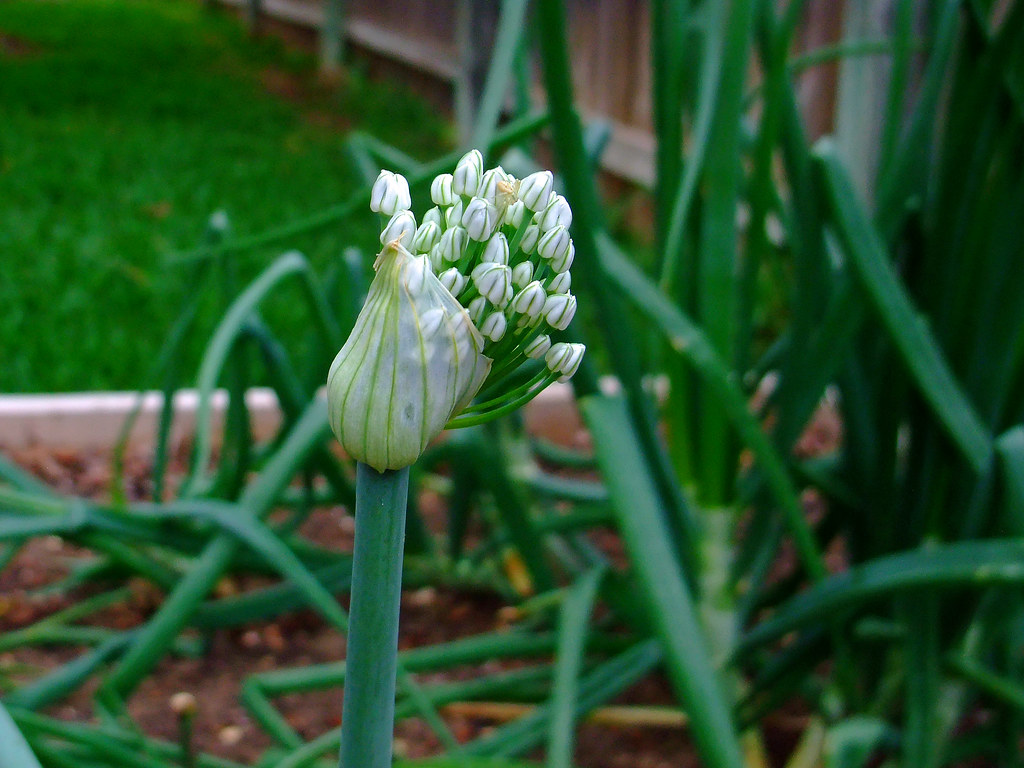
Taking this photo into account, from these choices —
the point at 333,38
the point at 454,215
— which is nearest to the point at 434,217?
the point at 454,215

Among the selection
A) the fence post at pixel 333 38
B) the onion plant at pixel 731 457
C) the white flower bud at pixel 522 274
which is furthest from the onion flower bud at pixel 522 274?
the fence post at pixel 333 38

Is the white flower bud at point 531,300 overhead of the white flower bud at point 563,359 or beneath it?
overhead

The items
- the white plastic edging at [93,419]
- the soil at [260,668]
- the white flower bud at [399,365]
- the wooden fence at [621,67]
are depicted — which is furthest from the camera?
the wooden fence at [621,67]

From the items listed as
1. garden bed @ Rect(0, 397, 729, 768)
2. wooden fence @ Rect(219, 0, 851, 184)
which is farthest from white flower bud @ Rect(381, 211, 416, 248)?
wooden fence @ Rect(219, 0, 851, 184)

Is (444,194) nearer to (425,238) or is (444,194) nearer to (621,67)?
(425,238)

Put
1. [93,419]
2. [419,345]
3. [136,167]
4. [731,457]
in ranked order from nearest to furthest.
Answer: [419,345] → [731,457] → [93,419] → [136,167]

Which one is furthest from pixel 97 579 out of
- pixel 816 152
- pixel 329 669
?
pixel 816 152

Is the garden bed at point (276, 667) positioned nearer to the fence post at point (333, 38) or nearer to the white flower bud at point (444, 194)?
the white flower bud at point (444, 194)

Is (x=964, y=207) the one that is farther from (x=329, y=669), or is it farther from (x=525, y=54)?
(x=329, y=669)
